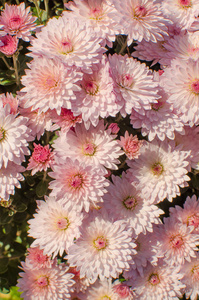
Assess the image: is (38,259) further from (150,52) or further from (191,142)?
(150,52)

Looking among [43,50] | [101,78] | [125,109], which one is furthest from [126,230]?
[43,50]

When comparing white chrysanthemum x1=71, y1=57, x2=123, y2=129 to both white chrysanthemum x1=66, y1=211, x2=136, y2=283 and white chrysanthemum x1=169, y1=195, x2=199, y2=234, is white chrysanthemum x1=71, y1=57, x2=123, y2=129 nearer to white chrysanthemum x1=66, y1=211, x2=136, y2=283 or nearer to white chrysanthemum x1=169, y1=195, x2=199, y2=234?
white chrysanthemum x1=66, y1=211, x2=136, y2=283

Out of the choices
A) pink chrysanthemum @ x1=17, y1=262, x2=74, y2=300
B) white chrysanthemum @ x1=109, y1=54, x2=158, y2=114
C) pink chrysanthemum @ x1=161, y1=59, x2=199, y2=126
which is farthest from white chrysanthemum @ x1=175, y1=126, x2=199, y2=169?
pink chrysanthemum @ x1=17, y1=262, x2=74, y2=300

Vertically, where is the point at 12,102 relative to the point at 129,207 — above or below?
above

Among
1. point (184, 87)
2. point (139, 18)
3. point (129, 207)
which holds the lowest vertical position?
point (129, 207)

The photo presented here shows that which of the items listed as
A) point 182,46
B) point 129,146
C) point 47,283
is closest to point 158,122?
point 129,146
